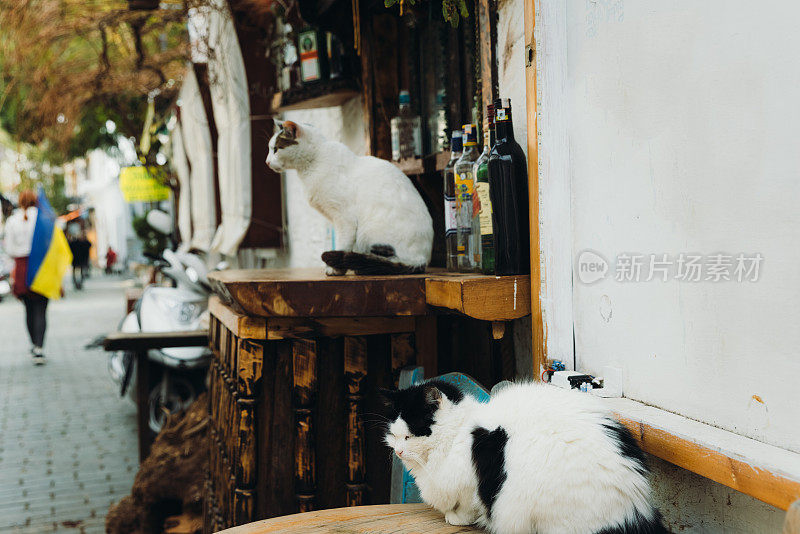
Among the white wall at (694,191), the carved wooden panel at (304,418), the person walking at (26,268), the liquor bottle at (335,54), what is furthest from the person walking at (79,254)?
the white wall at (694,191)

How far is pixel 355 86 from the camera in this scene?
3510mm

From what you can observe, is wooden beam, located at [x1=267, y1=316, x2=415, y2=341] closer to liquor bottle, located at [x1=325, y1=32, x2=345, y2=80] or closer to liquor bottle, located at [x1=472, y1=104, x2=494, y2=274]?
liquor bottle, located at [x1=472, y1=104, x2=494, y2=274]

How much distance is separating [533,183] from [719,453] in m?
0.86

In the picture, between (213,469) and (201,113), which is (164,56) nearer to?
(201,113)

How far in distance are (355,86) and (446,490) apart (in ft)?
8.32

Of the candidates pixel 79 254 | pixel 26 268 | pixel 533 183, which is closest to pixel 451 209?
pixel 533 183

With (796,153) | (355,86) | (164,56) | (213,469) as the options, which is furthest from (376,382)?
(164,56)

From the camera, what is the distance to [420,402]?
150 centimetres

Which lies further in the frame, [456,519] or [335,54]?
[335,54]

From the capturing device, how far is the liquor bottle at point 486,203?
1895 millimetres

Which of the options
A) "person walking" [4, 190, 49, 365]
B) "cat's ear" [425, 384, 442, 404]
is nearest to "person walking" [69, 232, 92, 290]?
"person walking" [4, 190, 49, 365]

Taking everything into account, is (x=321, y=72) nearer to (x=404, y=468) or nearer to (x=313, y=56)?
(x=313, y=56)

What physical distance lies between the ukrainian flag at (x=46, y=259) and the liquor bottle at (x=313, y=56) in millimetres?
6061

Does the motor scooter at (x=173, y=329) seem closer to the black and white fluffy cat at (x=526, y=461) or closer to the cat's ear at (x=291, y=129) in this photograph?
the cat's ear at (x=291, y=129)
